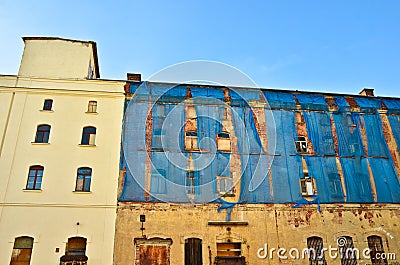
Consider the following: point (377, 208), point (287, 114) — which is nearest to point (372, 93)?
point (287, 114)

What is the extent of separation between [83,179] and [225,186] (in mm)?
7432

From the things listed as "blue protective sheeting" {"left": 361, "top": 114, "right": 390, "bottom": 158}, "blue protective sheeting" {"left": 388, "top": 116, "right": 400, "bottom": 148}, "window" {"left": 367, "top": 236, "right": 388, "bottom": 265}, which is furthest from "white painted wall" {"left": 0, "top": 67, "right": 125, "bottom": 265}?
"blue protective sheeting" {"left": 388, "top": 116, "right": 400, "bottom": 148}

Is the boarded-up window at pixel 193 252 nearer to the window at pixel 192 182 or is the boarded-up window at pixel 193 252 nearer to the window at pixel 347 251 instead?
the window at pixel 192 182

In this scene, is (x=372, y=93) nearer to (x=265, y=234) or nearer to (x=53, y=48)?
(x=265, y=234)

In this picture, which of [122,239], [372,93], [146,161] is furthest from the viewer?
[372,93]

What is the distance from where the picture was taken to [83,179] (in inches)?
728

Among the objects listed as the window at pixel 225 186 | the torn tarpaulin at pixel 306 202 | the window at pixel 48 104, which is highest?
the window at pixel 48 104

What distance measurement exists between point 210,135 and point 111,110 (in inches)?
229

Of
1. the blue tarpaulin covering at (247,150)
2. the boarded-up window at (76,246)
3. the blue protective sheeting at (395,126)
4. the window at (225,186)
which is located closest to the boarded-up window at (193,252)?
the blue tarpaulin covering at (247,150)

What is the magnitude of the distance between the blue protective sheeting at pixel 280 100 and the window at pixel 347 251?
808cm

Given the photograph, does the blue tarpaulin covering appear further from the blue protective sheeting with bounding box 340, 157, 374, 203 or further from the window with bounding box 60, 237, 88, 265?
the window with bounding box 60, 237, 88, 265

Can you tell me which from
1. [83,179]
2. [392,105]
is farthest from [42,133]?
[392,105]

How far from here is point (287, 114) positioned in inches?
862

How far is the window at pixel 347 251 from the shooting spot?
18.3m
